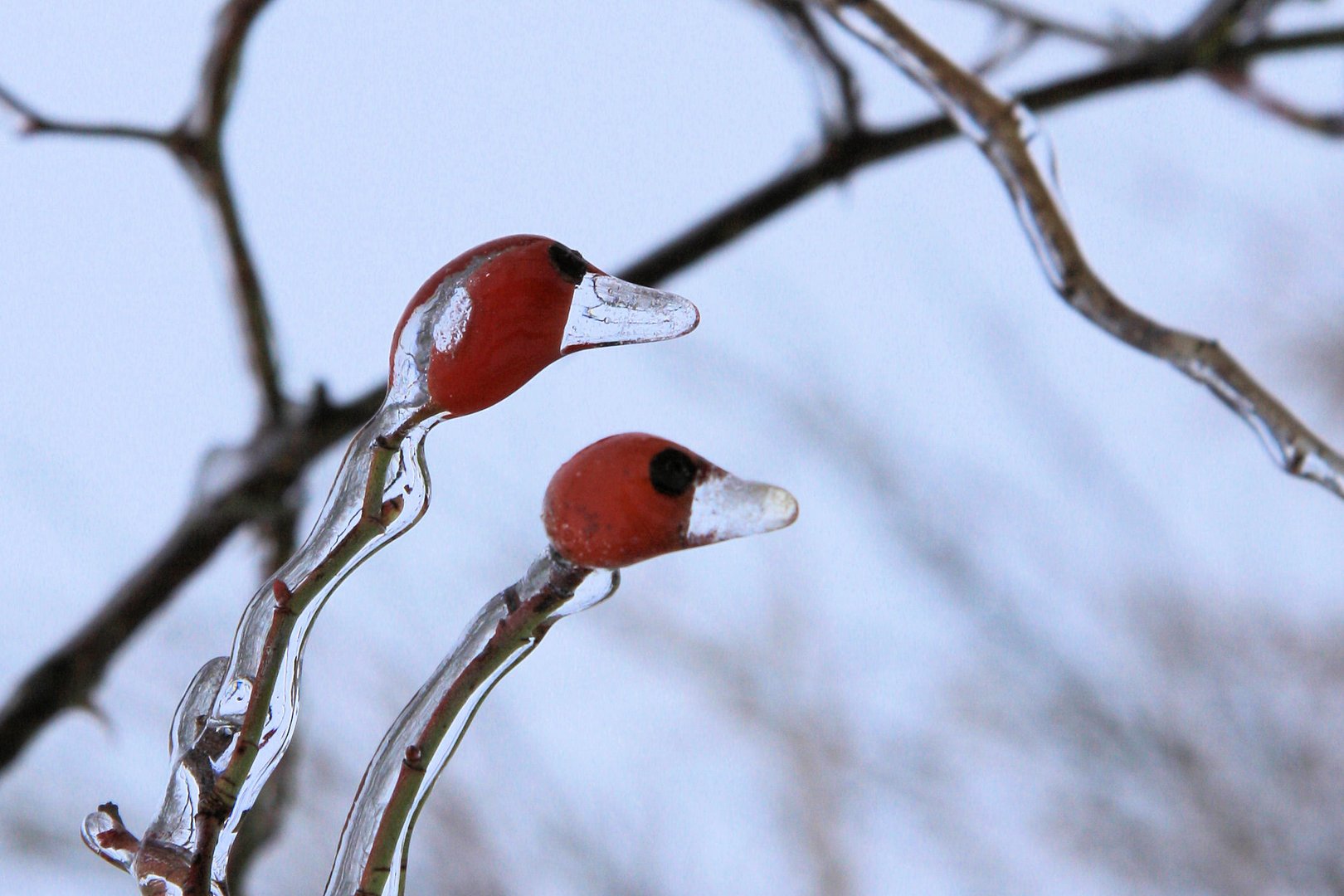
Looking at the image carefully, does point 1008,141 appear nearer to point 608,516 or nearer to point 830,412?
point 608,516

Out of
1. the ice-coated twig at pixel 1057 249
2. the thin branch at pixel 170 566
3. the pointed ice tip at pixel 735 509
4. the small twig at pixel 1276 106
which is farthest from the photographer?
the small twig at pixel 1276 106

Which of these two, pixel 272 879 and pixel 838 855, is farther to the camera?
pixel 838 855

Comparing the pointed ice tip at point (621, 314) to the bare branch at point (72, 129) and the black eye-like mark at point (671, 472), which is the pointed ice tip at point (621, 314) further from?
the bare branch at point (72, 129)

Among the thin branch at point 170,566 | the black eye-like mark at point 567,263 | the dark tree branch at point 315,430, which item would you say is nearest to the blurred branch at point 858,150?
the dark tree branch at point 315,430

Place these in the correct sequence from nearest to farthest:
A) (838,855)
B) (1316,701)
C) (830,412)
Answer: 1. (1316,701)
2. (838,855)
3. (830,412)

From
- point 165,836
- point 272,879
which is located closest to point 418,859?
point 272,879

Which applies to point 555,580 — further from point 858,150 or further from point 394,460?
point 858,150
